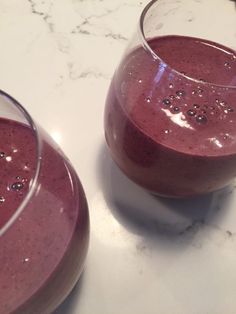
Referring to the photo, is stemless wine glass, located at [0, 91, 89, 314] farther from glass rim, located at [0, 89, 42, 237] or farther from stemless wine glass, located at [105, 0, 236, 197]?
stemless wine glass, located at [105, 0, 236, 197]

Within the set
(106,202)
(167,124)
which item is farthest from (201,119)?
(106,202)

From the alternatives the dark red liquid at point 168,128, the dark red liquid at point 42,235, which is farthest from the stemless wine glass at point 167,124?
the dark red liquid at point 42,235

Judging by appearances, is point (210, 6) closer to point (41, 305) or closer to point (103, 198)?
point (103, 198)

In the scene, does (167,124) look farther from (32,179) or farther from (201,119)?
(32,179)

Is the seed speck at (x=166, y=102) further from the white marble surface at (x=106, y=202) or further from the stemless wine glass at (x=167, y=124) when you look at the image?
the white marble surface at (x=106, y=202)

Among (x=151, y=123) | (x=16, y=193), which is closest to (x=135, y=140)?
(x=151, y=123)

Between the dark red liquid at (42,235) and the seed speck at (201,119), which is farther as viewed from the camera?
the seed speck at (201,119)
